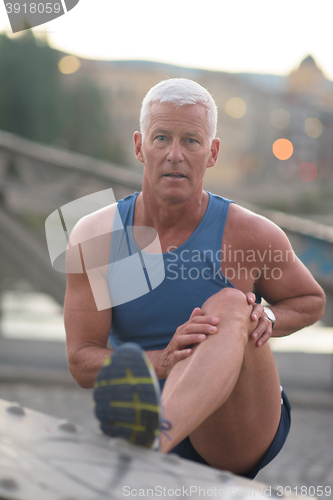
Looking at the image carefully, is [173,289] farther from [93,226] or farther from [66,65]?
[66,65]

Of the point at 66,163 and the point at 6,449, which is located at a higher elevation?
the point at 6,449

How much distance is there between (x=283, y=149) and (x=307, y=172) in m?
5.59

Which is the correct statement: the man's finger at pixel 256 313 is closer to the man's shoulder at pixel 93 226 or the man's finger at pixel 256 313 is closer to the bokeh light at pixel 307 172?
the man's shoulder at pixel 93 226

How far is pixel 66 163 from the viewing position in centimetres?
575

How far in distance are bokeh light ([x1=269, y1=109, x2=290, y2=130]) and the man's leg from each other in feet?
287

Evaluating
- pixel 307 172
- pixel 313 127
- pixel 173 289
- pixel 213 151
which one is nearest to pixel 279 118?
pixel 313 127

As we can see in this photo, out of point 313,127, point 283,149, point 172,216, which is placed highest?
point 172,216

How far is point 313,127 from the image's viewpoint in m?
87.1

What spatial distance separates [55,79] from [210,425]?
37521 mm

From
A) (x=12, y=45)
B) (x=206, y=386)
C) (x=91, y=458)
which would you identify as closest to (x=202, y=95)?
(x=206, y=386)

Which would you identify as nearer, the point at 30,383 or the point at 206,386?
the point at 206,386

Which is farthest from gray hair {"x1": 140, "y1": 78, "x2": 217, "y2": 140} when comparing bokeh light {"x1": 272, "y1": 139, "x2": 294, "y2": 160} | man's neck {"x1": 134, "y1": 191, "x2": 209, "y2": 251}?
bokeh light {"x1": 272, "y1": 139, "x2": 294, "y2": 160}

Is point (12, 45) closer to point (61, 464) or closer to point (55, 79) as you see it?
point (55, 79)

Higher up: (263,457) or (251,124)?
(263,457)
